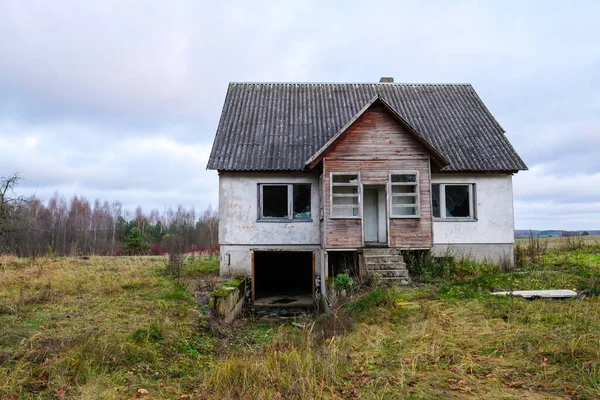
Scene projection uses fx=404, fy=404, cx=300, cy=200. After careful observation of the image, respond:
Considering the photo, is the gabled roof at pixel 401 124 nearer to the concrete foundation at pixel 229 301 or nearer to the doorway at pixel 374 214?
the doorway at pixel 374 214

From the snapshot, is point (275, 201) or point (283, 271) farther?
point (283, 271)

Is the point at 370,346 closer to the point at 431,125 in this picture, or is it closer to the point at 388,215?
the point at 388,215

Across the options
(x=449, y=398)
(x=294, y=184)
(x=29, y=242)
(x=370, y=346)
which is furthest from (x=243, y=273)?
(x=29, y=242)

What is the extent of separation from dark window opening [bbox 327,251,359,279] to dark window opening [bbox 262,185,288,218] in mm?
2518

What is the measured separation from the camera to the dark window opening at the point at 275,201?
53.3 ft

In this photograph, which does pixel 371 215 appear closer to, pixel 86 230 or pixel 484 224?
pixel 484 224

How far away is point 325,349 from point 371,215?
999 centimetres

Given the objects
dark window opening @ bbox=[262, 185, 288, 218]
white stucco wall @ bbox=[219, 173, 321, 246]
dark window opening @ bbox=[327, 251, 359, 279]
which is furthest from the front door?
dark window opening @ bbox=[262, 185, 288, 218]

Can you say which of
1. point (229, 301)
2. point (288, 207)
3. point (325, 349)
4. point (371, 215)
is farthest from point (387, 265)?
point (325, 349)

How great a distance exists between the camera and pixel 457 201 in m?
16.4

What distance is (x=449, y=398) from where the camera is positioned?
4.91m

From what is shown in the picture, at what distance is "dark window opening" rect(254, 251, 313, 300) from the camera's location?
20.4m

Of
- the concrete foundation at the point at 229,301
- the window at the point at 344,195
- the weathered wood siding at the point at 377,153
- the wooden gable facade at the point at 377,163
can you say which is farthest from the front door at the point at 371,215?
the concrete foundation at the point at 229,301

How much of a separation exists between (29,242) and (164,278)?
35379 mm
